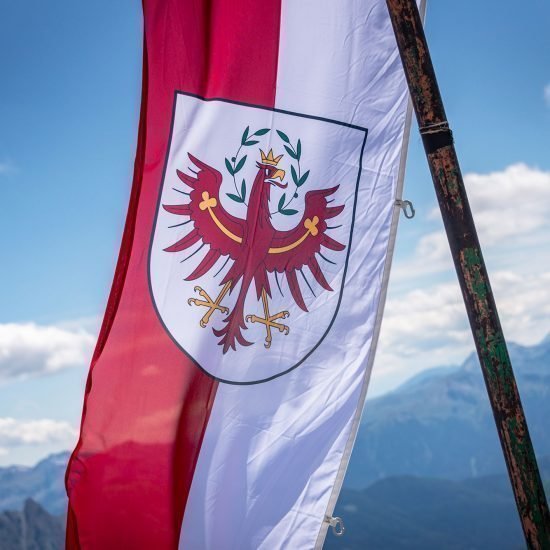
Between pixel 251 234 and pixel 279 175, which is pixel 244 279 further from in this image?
pixel 279 175

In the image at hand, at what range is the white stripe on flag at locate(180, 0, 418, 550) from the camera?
8727mm

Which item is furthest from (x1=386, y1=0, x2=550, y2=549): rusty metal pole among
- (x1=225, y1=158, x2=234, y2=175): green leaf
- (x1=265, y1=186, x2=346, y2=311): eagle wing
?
(x1=225, y1=158, x2=234, y2=175): green leaf

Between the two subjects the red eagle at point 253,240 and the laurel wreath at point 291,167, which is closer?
the red eagle at point 253,240

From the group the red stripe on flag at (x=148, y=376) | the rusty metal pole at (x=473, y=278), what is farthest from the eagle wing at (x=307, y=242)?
the rusty metal pole at (x=473, y=278)

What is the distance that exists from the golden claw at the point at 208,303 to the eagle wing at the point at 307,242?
0.63 metres

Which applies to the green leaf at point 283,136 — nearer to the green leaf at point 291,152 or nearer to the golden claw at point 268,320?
the green leaf at point 291,152

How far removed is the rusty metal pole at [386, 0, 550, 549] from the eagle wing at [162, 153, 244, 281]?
3.46 meters

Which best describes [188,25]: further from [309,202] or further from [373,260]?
[373,260]

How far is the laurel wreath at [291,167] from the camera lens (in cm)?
933

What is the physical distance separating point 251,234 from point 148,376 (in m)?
2.03

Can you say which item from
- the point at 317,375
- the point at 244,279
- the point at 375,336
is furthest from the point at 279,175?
the point at 317,375

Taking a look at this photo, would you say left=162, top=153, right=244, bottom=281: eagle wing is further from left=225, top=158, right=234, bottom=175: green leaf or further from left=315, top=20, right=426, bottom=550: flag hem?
left=315, top=20, right=426, bottom=550: flag hem

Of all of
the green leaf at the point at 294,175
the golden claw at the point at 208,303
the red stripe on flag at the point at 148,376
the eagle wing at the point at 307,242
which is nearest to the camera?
the red stripe on flag at the point at 148,376

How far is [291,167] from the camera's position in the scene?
9.37 meters
